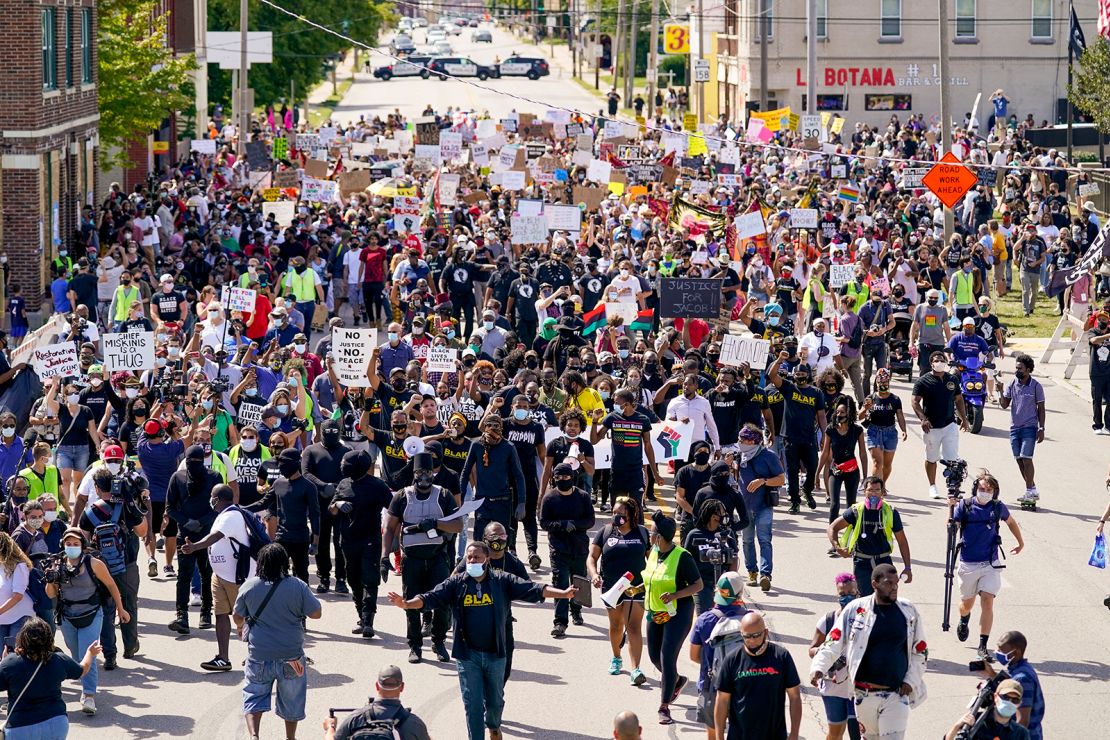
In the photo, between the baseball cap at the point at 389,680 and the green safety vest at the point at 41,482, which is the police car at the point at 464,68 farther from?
the baseball cap at the point at 389,680

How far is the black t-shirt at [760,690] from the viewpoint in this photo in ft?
33.6

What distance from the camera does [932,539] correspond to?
1719cm

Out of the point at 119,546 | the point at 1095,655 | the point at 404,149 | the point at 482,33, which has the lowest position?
the point at 1095,655

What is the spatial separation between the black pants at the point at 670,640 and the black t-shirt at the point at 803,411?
5.94 metres

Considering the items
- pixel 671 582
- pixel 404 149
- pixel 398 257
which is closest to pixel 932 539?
pixel 671 582

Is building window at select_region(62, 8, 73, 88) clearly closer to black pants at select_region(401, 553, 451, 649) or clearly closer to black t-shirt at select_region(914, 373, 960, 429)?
black t-shirt at select_region(914, 373, 960, 429)

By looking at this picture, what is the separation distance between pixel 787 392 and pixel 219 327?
6.68m

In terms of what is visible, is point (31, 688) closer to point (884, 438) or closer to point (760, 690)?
point (760, 690)

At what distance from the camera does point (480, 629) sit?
11281 mm

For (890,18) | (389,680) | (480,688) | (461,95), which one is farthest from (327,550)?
(461,95)

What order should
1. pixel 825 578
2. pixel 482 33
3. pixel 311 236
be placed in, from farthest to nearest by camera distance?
pixel 482 33 < pixel 311 236 < pixel 825 578

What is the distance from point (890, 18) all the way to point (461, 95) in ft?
105

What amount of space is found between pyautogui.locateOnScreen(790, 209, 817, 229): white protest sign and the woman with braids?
2182cm

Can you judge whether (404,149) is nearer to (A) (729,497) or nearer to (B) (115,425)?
(B) (115,425)
